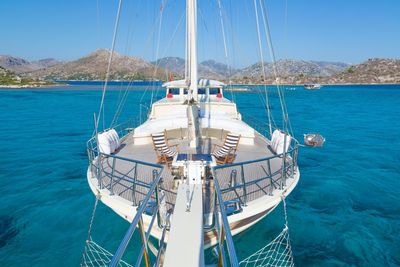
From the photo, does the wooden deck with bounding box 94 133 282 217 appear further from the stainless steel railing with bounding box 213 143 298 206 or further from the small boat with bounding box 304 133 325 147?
the small boat with bounding box 304 133 325 147

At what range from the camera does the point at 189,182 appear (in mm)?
6094

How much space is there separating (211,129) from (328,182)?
7052 mm

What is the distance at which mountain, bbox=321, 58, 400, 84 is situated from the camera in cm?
15825

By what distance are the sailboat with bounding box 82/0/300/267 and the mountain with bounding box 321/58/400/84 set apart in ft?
591

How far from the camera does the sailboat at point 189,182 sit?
421 cm

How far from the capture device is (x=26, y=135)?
2506 cm

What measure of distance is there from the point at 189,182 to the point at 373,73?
649ft

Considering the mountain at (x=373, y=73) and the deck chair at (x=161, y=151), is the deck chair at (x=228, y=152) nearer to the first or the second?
the deck chair at (x=161, y=151)

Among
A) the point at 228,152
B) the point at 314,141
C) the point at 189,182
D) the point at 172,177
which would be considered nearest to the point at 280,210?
the point at 314,141

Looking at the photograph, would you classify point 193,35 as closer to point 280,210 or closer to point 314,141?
point 314,141

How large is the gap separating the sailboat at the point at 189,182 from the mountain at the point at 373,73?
180m

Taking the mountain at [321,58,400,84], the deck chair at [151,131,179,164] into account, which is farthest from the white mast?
the mountain at [321,58,400,84]

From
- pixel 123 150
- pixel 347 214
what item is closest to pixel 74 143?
pixel 123 150

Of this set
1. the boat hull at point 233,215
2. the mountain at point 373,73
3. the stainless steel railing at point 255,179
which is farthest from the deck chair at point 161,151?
the mountain at point 373,73
